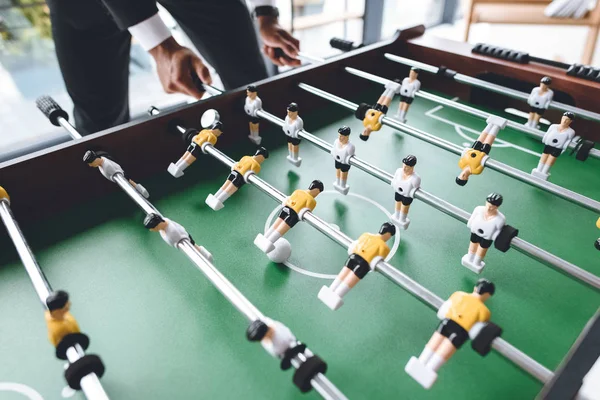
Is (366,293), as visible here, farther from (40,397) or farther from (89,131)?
(89,131)

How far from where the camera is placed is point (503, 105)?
5.10ft

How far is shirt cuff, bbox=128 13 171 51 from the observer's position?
1.23 meters

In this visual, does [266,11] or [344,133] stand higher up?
[266,11]

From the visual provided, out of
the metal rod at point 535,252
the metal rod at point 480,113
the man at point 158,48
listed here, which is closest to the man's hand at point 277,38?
the man at point 158,48

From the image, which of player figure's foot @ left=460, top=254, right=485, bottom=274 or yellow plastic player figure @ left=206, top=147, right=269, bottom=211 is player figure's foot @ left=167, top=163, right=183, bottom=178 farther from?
player figure's foot @ left=460, top=254, right=485, bottom=274

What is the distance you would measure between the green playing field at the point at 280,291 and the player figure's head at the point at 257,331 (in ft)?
0.43

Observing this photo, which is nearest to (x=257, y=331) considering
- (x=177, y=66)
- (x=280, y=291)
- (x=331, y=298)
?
(x=331, y=298)

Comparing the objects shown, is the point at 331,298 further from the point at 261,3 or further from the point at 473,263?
the point at 261,3

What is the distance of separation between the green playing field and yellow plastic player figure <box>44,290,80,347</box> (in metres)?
0.13

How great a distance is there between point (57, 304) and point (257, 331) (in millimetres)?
286

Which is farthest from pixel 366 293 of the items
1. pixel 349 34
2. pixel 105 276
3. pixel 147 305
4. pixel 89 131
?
pixel 349 34

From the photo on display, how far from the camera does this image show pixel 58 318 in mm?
643

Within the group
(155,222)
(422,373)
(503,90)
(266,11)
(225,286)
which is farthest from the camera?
(266,11)

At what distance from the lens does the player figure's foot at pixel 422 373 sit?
59 cm
